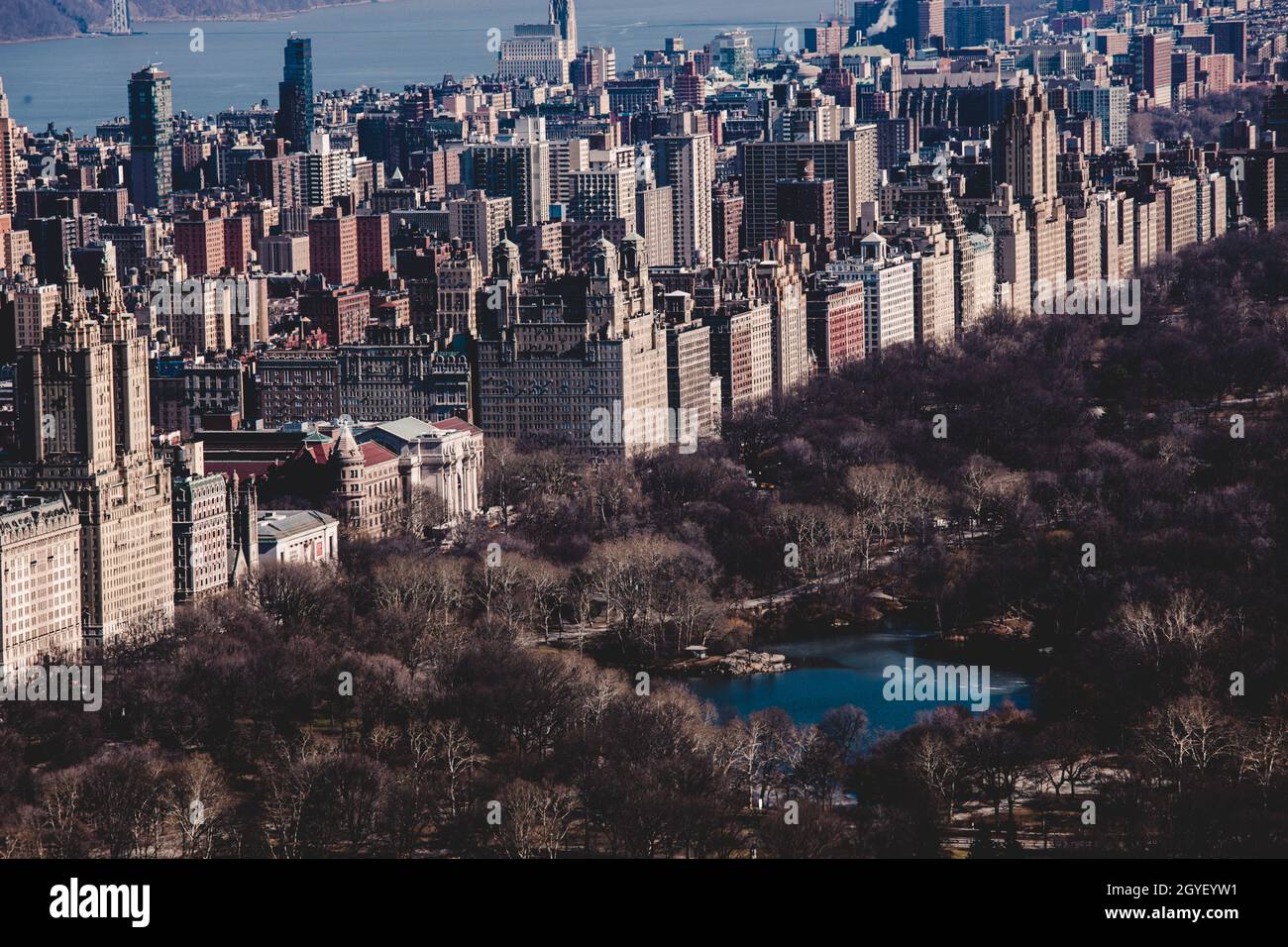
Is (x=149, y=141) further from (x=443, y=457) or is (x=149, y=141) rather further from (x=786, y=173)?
(x=443, y=457)

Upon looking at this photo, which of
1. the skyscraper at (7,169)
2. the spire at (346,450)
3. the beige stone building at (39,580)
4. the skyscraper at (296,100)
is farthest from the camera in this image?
the skyscraper at (296,100)

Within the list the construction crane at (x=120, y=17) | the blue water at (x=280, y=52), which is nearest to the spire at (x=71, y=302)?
the blue water at (x=280, y=52)

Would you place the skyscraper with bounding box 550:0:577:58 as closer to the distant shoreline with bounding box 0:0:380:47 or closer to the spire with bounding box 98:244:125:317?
the distant shoreline with bounding box 0:0:380:47

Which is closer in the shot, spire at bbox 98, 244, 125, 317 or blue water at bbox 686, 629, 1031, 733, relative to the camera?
blue water at bbox 686, 629, 1031, 733

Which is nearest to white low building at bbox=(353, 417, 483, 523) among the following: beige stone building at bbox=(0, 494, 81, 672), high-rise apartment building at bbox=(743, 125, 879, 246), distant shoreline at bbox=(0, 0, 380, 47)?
beige stone building at bbox=(0, 494, 81, 672)

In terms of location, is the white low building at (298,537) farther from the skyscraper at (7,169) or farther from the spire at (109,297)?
the skyscraper at (7,169)
